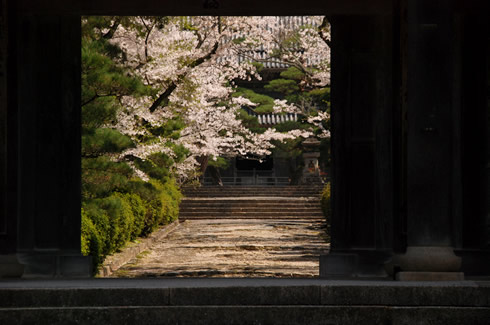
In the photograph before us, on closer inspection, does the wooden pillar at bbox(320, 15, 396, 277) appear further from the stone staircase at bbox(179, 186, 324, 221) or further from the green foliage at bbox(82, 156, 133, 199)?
the stone staircase at bbox(179, 186, 324, 221)

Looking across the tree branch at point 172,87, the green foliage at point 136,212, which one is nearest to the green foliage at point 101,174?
the green foliage at point 136,212

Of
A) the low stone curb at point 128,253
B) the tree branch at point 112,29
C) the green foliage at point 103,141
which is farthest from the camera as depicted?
the tree branch at point 112,29

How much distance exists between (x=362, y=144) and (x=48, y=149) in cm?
415

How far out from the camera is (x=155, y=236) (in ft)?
86.9

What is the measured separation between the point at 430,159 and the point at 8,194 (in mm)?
5337

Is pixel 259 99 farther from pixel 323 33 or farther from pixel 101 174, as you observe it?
pixel 101 174

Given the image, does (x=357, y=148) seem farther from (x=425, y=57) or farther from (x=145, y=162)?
(x=145, y=162)

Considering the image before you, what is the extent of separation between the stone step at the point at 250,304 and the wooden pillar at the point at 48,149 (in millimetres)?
2472

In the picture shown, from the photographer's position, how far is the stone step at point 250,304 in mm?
8758

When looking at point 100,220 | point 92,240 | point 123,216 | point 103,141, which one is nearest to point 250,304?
point 103,141

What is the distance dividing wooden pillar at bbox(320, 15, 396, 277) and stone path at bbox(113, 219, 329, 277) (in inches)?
196

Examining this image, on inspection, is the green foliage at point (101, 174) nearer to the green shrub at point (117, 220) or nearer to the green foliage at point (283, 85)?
the green shrub at point (117, 220)

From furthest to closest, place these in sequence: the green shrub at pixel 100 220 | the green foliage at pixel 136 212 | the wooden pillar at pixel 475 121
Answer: the green foliage at pixel 136 212 < the green shrub at pixel 100 220 < the wooden pillar at pixel 475 121

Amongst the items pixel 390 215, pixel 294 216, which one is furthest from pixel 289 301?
pixel 294 216
